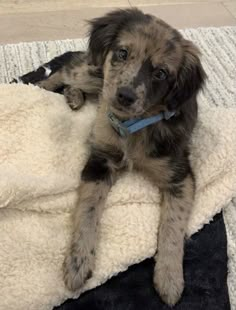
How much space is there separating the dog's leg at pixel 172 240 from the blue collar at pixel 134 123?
211mm

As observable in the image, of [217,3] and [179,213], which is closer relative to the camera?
[179,213]

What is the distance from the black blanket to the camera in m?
1.44

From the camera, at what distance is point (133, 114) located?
1.40 meters

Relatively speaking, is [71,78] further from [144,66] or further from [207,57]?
[207,57]

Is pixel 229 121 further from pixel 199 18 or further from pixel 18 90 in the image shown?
pixel 199 18

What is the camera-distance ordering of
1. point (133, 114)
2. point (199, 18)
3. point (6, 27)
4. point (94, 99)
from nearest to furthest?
point (133, 114) < point (94, 99) < point (6, 27) < point (199, 18)

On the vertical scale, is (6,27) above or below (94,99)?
below

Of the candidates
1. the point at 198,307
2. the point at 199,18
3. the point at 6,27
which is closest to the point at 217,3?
the point at 199,18

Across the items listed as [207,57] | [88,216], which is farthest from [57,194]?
[207,57]

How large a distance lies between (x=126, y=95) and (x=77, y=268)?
0.50 meters

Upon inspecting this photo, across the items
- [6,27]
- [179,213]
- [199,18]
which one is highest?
[179,213]

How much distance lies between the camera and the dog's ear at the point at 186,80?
144 cm

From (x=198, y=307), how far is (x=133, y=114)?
1.93 feet

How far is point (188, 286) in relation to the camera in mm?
1498
